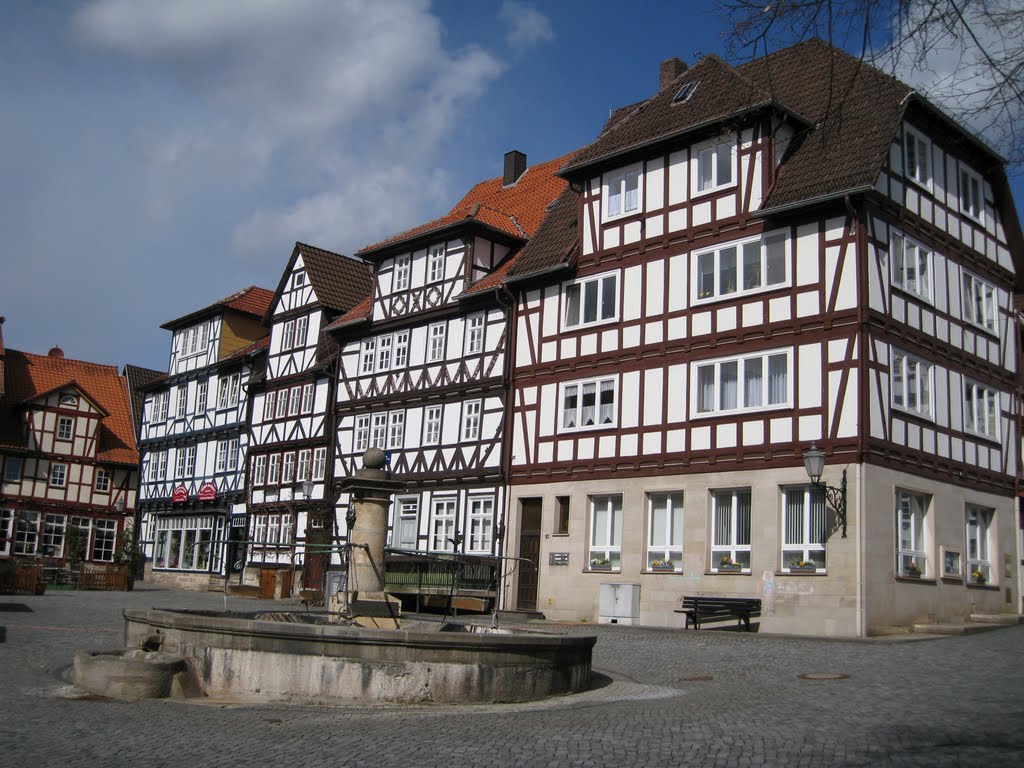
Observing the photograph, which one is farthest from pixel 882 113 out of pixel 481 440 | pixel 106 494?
pixel 106 494

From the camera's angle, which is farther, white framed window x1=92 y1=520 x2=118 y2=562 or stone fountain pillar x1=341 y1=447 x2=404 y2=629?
white framed window x1=92 y1=520 x2=118 y2=562

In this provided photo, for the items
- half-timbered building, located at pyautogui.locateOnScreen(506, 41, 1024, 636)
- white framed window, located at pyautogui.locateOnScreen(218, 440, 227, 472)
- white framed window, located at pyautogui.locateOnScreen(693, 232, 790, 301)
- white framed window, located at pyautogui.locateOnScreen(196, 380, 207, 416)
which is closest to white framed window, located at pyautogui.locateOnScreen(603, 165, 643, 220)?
half-timbered building, located at pyautogui.locateOnScreen(506, 41, 1024, 636)

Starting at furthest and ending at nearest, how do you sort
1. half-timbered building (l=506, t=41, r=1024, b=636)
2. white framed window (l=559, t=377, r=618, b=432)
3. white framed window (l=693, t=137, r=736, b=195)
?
white framed window (l=559, t=377, r=618, b=432) → white framed window (l=693, t=137, r=736, b=195) → half-timbered building (l=506, t=41, r=1024, b=636)

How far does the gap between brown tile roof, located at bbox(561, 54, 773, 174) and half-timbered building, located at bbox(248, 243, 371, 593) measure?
1353cm

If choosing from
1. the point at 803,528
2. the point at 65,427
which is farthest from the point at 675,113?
the point at 65,427

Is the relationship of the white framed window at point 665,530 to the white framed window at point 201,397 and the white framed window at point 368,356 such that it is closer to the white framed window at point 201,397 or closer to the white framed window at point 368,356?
the white framed window at point 368,356

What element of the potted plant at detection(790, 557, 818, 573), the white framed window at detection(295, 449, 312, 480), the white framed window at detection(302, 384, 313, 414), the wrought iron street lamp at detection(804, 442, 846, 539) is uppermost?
the white framed window at detection(302, 384, 313, 414)

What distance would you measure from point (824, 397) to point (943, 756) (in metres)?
15.9

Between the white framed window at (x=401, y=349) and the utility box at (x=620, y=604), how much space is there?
490 inches

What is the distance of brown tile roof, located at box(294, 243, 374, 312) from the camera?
4216 cm

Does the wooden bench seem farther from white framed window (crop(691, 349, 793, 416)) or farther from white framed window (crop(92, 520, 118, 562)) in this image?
white framed window (crop(92, 520, 118, 562))

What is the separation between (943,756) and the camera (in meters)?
8.82

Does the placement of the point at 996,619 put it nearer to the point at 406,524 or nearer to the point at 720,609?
the point at 720,609

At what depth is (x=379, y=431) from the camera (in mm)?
36938
